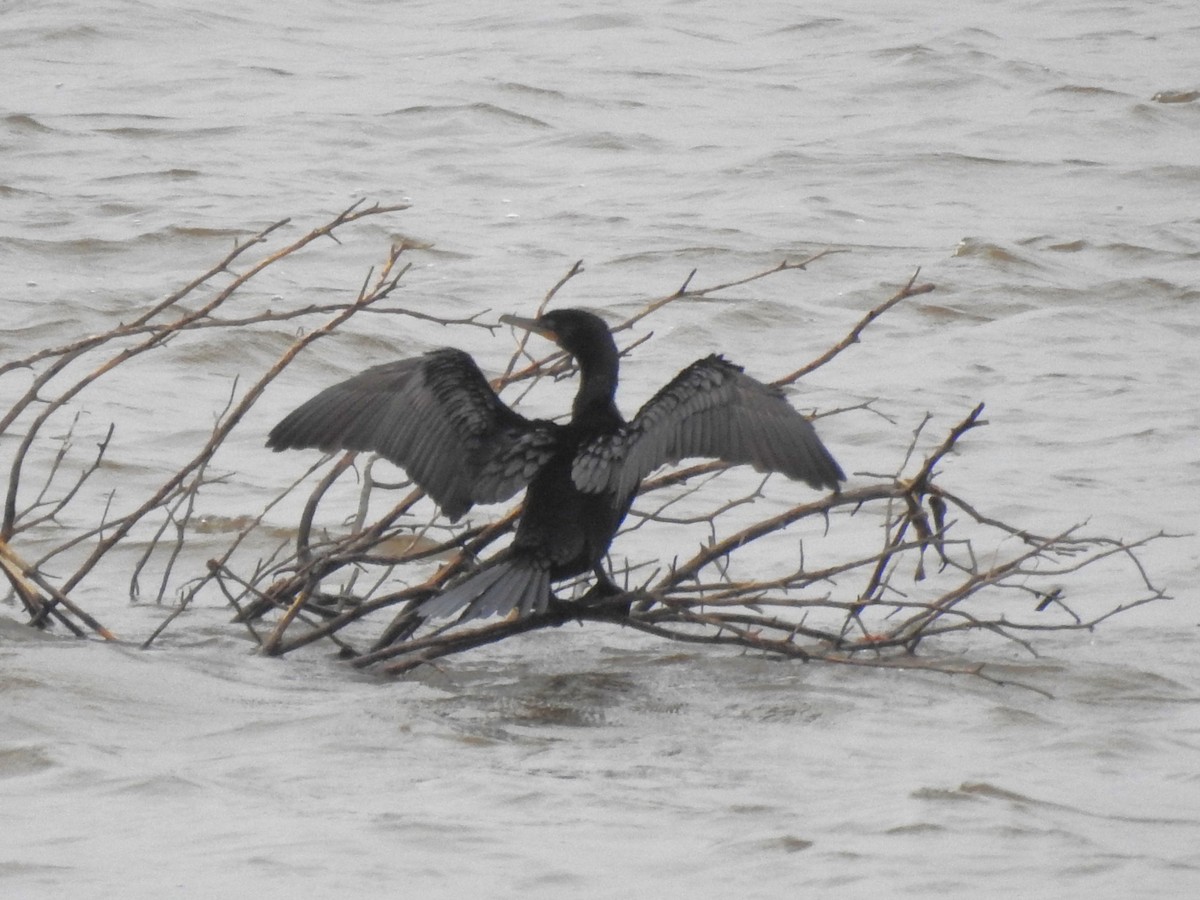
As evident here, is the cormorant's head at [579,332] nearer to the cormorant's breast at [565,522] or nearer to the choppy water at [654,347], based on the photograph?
the cormorant's breast at [565,522]

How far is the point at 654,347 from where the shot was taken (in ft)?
30.4

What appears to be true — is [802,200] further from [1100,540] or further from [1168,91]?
[1100,540]

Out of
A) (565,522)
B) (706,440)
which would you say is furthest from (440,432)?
(706,440)

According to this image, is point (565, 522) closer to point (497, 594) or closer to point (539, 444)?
point (539, 444)

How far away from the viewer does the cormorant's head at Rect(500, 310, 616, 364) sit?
512 centimetres

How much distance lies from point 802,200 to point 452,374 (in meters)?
7.28

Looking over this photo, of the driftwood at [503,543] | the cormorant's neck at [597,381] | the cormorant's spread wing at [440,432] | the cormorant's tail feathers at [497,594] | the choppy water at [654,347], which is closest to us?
the choppy water at [654,347]

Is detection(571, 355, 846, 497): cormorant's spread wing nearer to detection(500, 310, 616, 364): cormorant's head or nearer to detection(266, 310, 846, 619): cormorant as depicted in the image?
detection(266, 310, 846, 619): cormorant

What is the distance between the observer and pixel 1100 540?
4914mm

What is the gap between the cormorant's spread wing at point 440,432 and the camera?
15.7 ft

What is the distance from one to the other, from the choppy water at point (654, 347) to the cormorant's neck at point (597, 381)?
2.28 feet

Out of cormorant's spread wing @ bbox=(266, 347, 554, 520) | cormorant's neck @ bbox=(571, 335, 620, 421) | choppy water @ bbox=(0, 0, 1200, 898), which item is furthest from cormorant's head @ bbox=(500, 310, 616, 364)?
choppy water @ bbox=(0, 0, 1200, 898)

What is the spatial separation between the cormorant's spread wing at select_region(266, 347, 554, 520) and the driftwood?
121mm

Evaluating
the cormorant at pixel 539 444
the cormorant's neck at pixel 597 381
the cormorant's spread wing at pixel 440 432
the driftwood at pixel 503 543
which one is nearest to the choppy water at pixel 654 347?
the driftwood at pixel 503 543
